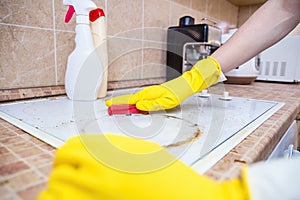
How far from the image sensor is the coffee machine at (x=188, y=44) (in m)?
1.04

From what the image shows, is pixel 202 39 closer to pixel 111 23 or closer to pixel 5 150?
pixel 111 23

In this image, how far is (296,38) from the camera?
1288 mm

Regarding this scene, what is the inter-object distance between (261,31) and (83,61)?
0.56 metres

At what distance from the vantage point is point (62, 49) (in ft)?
2.51

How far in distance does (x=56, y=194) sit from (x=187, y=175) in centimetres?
13

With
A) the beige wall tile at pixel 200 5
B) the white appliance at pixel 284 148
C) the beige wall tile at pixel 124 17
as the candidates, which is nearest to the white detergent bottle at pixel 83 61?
the beige wall tile at pixel 124 17

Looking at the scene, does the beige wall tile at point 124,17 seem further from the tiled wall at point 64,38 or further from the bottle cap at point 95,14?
the bottle cap at point 95,14

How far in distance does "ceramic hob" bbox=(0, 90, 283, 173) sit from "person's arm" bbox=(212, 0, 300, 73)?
165mm

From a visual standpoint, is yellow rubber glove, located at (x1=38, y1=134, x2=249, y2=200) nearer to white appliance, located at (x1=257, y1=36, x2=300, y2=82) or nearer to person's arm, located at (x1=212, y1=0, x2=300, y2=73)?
person's arm, located at (x1=212, y1=0, x2=300, y2=73)

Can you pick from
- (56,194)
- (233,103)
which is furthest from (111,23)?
(56,194)

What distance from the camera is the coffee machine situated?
1045 millimetres

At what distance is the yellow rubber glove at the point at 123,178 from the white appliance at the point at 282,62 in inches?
54.7

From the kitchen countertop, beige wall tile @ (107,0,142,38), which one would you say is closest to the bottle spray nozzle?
beige wall tile @ (107,0,142,38)

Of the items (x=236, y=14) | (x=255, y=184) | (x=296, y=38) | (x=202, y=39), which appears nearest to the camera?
(x=255, y=184)
